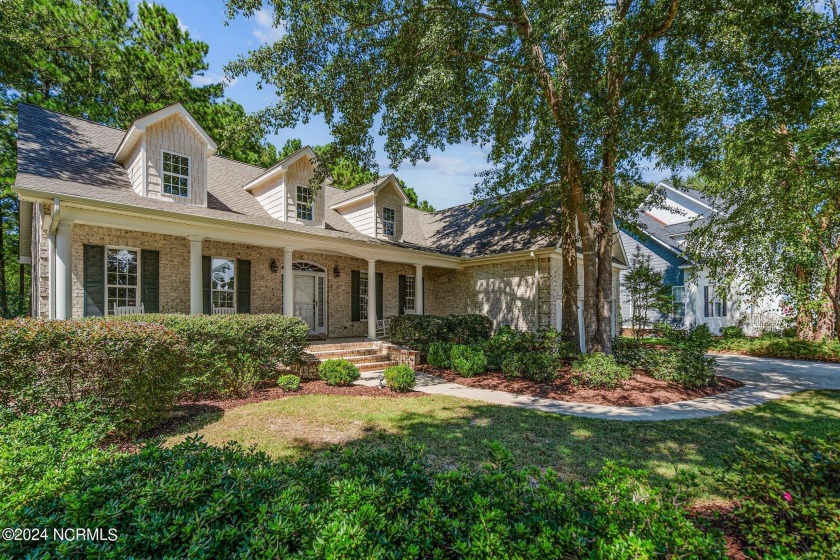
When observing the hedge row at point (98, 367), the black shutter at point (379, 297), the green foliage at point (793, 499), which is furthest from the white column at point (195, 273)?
the green foliage at point (793, 499)

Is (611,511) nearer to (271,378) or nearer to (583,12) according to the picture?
(271,378)

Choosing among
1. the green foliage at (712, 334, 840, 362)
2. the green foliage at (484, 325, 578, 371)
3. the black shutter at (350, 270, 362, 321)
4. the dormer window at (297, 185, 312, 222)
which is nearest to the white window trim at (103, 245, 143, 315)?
the dormer window at (297, 185, 312, 222)

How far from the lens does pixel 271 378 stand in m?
8.16

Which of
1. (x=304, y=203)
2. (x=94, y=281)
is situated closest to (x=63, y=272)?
(x=94, y=281)

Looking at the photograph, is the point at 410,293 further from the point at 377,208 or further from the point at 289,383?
the point at 289,383

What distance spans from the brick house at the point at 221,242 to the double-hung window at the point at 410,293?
0.17 feet

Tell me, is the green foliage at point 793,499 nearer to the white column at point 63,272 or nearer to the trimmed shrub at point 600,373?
the trimmed shrub at point 600,373

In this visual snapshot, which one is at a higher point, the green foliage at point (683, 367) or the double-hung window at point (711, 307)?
the double-hung window at point (711, 307)

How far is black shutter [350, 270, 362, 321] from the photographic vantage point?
47.0ft

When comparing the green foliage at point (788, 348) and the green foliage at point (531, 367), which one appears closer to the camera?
the green foliage at point (531, 367)

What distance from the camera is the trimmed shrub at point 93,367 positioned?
4469mm

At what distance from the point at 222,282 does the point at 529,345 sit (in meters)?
8.96

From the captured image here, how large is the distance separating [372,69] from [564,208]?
671 cm

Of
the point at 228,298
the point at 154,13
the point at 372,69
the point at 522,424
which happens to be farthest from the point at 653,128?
the point at 154,13
